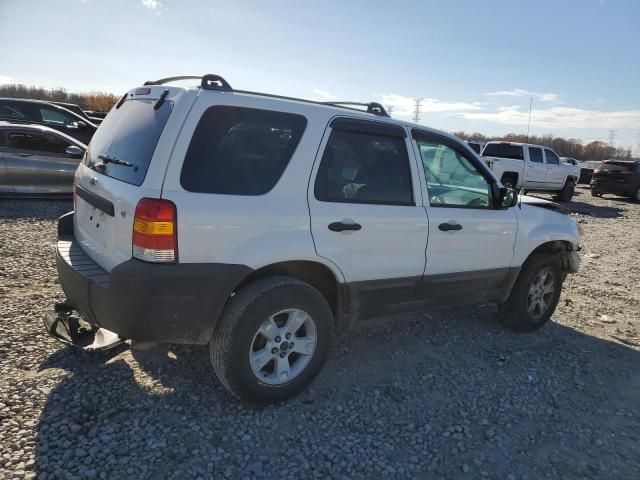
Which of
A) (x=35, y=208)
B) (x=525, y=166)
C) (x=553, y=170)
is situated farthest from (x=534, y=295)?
(x=553, y=170)

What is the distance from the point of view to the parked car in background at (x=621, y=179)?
19.8 metres

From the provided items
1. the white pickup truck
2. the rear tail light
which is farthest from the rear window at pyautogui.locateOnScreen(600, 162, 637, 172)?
the rear tail light

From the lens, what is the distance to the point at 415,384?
362 centimetres

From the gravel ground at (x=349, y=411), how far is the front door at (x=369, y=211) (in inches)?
29.4

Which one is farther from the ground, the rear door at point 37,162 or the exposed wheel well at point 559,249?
the rear door at point 37,162

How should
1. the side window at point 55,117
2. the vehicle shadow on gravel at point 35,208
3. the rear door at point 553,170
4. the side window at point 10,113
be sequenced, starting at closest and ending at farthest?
the vehicle shadow on gravel at point 35,208
the side window at point 10,113
the side window at point 55,117
the rear door at point 553,170

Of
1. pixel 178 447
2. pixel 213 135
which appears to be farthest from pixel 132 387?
pixel 213 135

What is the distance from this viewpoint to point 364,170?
3.39 metres

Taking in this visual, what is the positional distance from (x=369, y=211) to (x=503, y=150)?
52.5 ft

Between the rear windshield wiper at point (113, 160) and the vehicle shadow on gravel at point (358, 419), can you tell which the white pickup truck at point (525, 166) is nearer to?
the vehicle shadow on gravel at point (358, 419)

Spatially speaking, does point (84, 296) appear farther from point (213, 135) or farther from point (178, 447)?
point (213, 135)

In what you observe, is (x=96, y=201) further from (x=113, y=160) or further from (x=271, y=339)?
Answer: (x=271, y=339)

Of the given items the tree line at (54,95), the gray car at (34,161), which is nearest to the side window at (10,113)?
the gray car at (34,161)

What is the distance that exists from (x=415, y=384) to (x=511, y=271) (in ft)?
5.14
